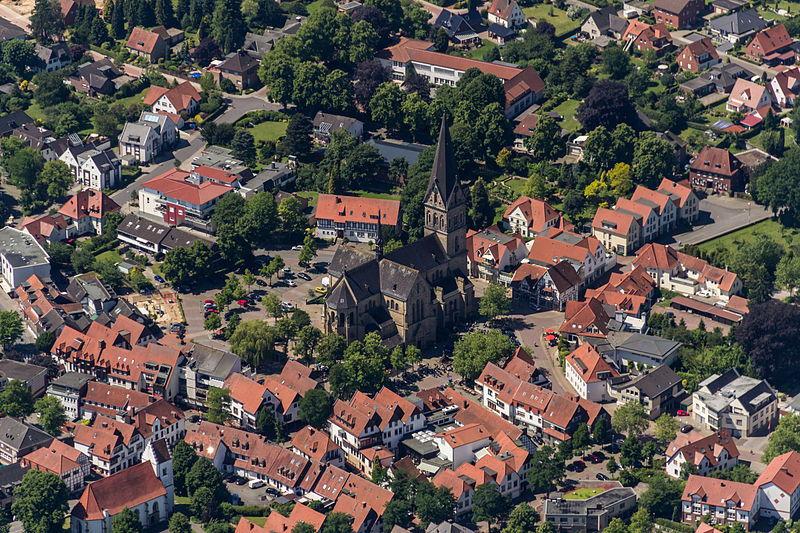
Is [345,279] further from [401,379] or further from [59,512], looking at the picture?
[59,512]

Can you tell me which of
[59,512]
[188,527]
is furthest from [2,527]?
[188,527]

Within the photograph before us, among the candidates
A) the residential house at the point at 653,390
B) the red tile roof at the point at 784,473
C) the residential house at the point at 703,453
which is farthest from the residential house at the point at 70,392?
the red tile roof at the point at 784,473

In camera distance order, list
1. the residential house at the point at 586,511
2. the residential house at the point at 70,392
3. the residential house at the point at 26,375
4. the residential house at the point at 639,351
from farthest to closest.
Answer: the residential house at the point at 639,351 → the residential house at the point at 26,375 → the residential house at the point at 70,392 → the residential house at the point at 586,511

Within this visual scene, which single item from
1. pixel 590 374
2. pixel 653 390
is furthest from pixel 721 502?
pixel 590 374

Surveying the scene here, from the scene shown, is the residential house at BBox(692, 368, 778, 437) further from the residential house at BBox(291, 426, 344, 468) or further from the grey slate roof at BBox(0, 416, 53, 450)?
the grey slate roof at BBox(0, 416, 53, 450)

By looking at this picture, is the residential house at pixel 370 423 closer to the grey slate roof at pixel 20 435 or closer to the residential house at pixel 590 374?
the residential house at pixel 590 374

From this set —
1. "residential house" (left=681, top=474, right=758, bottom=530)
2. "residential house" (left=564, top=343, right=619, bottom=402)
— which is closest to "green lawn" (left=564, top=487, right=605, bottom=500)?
"residential house" (left=681, top=474, right=758, bottom=530)
